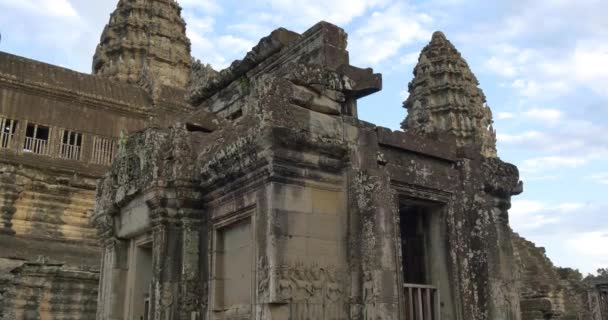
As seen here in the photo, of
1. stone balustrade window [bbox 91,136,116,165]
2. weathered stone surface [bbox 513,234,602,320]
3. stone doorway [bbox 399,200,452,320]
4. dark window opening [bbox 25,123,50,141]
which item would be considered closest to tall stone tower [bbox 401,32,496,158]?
weathered stone surface [bbox 513,234,602,320]

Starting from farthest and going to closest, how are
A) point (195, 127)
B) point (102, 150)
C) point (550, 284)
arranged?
point (550, 284) → point (102, 150) → point (195, 127)

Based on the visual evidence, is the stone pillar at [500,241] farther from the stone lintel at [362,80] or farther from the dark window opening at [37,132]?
the dark window opening at [37,132]

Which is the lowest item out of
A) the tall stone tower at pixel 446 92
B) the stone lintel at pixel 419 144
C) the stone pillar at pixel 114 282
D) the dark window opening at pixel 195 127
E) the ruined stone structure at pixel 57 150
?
the stone pillar at pixel 114 282

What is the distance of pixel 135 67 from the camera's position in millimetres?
43219

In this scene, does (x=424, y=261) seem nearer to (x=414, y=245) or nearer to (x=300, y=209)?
(x=414, y=245)

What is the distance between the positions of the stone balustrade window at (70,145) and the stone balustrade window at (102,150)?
0.65 m

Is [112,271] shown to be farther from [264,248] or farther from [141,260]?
[264,248]

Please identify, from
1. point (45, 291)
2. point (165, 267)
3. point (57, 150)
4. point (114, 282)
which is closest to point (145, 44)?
point (57, 150)

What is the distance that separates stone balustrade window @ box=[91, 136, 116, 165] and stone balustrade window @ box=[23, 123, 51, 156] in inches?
77.9

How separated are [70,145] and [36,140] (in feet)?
4.69

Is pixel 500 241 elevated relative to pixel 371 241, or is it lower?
elevated

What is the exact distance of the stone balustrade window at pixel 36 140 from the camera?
2707 cm

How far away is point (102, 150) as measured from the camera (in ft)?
93.9

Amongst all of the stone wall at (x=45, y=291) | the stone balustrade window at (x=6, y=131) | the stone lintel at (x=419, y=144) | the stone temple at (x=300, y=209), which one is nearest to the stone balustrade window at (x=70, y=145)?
the stone balustrade window at (x=6, y=131)
